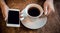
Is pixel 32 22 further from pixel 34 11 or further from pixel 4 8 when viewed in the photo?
pixel 4 8

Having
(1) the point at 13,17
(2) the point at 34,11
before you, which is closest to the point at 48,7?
(2) the point at 34,11

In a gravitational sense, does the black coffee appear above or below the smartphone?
above

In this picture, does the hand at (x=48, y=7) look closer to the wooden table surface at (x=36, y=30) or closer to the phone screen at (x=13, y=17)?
the wooden table surface at (x=36, y=30)

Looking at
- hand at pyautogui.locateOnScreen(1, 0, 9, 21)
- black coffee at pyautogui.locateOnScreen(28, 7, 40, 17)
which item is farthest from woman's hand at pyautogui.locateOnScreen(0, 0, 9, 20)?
black coffee at pyautogui.locateOnScreen(28, 7, 40, 17)

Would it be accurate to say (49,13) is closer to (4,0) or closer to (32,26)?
(32,26)

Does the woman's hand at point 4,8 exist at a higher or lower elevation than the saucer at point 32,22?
higher

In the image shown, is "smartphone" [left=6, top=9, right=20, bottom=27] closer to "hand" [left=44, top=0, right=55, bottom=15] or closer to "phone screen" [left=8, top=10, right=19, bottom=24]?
"phone screen" [left=8, top=10, right=19, bottom=24]

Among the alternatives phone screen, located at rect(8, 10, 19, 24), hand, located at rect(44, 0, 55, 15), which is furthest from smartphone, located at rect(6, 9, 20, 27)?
hand, located at rect(44, 0, 55, 15)

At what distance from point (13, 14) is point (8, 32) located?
11 cm

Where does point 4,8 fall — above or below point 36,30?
above

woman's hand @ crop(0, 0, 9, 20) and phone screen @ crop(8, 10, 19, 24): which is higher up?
woman's hand @ crop(0, 0, 9, 20)

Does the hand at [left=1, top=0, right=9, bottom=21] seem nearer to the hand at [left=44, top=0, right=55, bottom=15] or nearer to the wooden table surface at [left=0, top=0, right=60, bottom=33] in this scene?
the wooden table surface at [left=0, top=0, right=60, bottom=33]

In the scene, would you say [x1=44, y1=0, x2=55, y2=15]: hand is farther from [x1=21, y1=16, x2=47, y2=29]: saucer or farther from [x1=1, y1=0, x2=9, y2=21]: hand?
[x1=1, y1=0, x2=9, y2=21]: hand

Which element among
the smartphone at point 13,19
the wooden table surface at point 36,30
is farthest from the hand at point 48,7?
the smartphone at point 13,19
